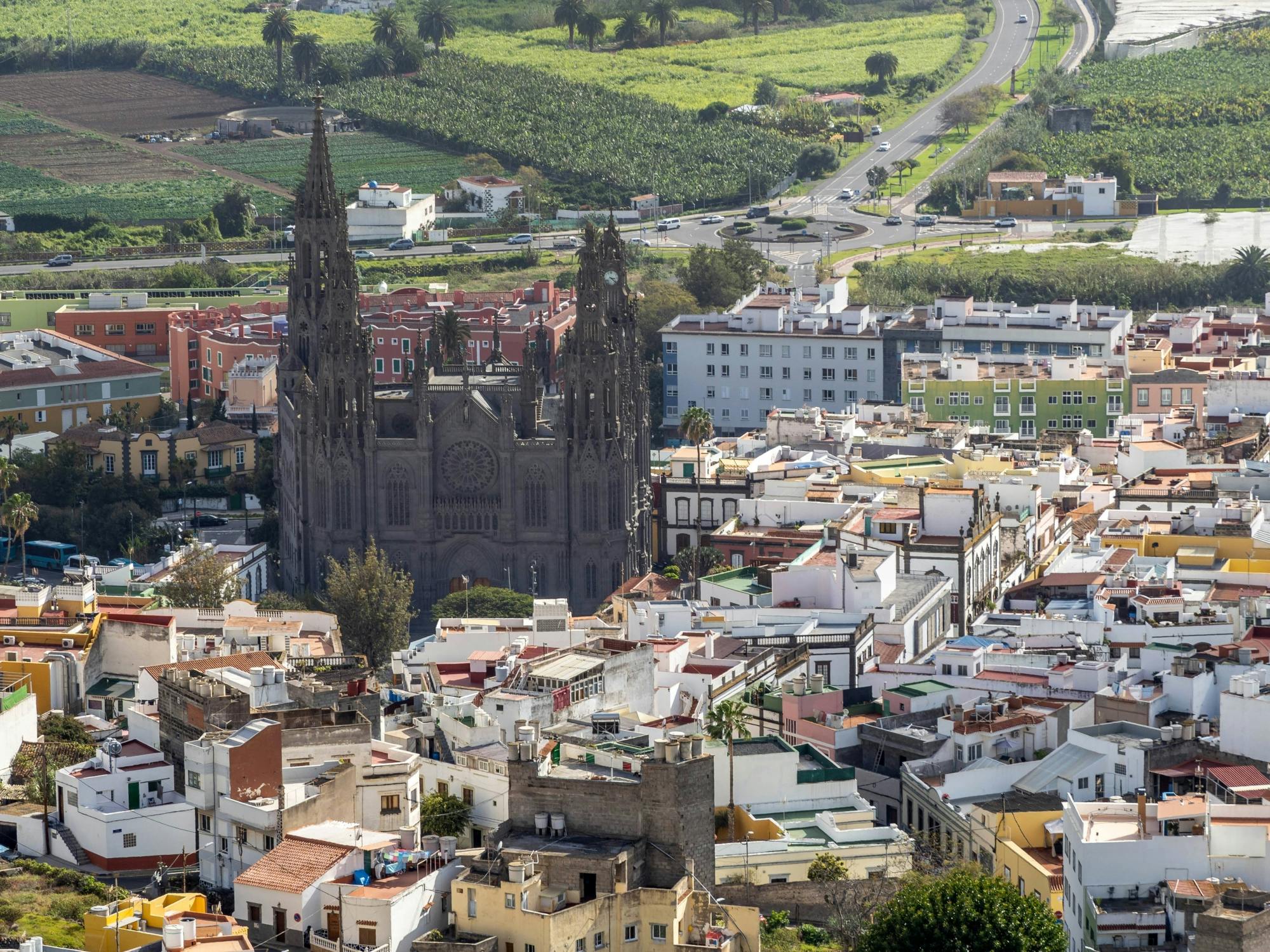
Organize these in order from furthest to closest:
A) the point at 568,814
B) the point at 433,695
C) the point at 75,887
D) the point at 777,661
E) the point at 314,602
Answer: the point at 314,602 → the point at 777,661 → the point at 433,695 → the point at 75,887 → the point at 568,814

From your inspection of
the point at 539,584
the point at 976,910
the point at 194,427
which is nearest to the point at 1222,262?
the point at 194,427

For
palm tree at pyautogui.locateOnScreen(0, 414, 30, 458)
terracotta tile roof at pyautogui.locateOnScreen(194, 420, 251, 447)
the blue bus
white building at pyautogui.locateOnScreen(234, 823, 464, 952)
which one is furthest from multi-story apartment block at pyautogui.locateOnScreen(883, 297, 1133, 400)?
white building at pyautogui.locateOnScreen(234, 823, 464, 952)

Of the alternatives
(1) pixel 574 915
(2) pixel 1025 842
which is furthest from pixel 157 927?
(2) pixel 1025 842

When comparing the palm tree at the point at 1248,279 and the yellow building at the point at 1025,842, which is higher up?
the yellow building at the point at 1025,842

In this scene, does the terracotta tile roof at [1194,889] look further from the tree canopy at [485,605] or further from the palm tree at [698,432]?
the palm tree at [698,432]

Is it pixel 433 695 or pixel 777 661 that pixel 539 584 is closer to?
pixel 777 661

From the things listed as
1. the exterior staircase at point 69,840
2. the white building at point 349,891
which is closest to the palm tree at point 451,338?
the exterior staircase at point 69,840

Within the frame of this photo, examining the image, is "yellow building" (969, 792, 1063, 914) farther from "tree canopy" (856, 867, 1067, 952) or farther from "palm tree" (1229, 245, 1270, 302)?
"palm tree" (1229, 245, 1270, 302)
